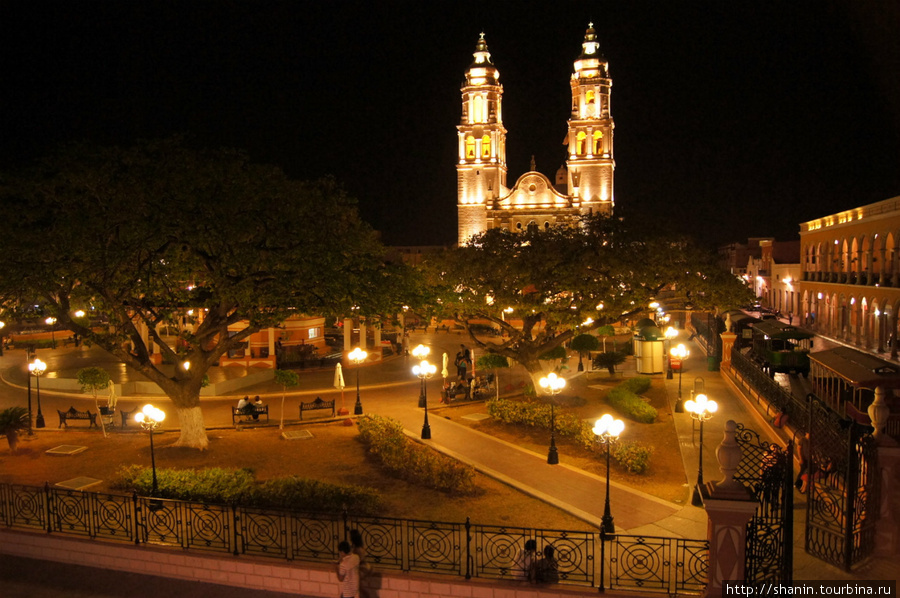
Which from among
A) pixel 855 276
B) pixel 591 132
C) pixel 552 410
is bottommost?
pixel 552 410

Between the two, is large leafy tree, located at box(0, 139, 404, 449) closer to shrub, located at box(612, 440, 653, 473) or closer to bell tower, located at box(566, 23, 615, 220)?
shrub, located at box(612, 440, 653, 473)

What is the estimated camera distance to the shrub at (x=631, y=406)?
788 inches

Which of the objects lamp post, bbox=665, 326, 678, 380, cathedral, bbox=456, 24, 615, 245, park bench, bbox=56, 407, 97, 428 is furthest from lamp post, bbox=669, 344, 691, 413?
cathedral, bbox=456, 24, 615, 245

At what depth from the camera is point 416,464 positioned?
1408cm

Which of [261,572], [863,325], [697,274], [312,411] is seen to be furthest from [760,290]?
[261,572]

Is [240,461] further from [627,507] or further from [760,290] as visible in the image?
[760,290]

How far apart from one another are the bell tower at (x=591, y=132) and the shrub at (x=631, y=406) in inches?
1835

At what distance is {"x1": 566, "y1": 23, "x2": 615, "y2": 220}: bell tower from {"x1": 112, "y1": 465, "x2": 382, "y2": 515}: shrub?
5817 cm

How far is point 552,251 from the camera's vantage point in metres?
22.4

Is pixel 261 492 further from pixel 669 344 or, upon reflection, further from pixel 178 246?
pixel 669 344

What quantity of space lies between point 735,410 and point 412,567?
16.4 metres

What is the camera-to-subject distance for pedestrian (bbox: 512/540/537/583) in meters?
8.34

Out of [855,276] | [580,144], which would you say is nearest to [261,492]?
[855,276]

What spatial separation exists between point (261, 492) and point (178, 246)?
6.74 metres
